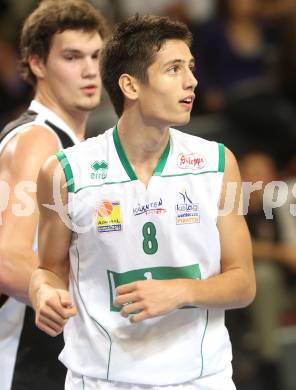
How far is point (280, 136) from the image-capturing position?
7.60 meters

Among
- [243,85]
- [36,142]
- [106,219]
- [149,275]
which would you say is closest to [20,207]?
[36,142]

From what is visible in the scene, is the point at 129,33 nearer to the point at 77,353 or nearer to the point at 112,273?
the point at 112,273

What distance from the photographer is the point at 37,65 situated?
4.09m

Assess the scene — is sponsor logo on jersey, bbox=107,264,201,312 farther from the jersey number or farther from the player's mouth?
the player's mouth

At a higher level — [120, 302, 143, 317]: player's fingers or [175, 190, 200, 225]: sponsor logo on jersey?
[175, 190, 200, 225]: sponsor logo on jersey

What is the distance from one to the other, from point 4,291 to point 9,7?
517cm

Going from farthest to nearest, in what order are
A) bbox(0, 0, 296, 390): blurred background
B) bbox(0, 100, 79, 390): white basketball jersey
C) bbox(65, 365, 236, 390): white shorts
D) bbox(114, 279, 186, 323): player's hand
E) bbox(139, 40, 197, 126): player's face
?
bbox(0, 0, 296, 390): blurred background
bbox(0, 100, 79, 390): white basketball jersey
bbox(65, 365, 236, 390): white shorts
bbox(139, 40, 197, 126): player's face
bbox(114, 279, 186, 323): player's hand

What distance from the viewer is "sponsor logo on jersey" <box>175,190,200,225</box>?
10.1 feet

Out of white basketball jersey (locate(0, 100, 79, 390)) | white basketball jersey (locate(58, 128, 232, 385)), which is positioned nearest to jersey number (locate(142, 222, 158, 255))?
white basketball jersey (locate(58, 128, 232, 385))

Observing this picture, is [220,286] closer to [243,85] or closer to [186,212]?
[186,212]

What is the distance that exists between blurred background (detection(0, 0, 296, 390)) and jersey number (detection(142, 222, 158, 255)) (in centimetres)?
331

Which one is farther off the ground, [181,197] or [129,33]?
[129,33]

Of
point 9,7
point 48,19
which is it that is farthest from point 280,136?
point 48,19

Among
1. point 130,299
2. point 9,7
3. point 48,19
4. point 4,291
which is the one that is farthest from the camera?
point 9,7
